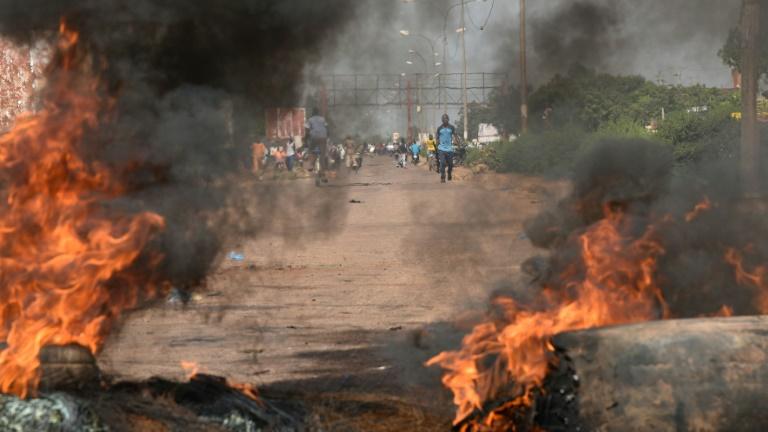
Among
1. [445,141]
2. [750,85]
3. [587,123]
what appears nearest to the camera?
[750,85]

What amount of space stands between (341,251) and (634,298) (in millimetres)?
8382

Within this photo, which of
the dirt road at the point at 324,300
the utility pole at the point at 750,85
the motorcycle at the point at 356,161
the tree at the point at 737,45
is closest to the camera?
the dirt road at the point at 324,300

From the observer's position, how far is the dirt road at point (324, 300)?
7105mm

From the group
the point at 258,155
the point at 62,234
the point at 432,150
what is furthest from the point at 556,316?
the point at 432,150

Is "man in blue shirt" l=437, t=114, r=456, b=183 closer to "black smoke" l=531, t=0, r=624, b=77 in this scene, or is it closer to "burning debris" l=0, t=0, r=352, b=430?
"black smoke" l=531, t=0, r=624, b=77

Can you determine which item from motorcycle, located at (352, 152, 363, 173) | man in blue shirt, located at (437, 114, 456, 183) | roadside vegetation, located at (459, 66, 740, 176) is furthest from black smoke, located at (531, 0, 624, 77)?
motorcycle, located at (352, 152, 363, 173)

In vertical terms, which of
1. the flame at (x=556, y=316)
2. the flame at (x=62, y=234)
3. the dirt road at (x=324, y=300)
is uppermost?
the flame at (x=62, y=234)

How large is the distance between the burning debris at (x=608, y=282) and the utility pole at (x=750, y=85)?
6530 millimetres

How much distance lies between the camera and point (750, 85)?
604 inches

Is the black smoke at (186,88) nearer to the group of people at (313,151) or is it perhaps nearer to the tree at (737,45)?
the group of people at (313,151)

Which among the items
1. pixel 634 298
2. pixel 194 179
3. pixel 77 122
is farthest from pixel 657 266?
pixel 77 122

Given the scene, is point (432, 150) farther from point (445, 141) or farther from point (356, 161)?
point (445, 141)

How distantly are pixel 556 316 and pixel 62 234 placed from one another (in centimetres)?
253

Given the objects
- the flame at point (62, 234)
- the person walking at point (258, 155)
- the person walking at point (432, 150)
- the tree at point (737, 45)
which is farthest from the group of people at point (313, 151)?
the person walking at point (432, 150)
